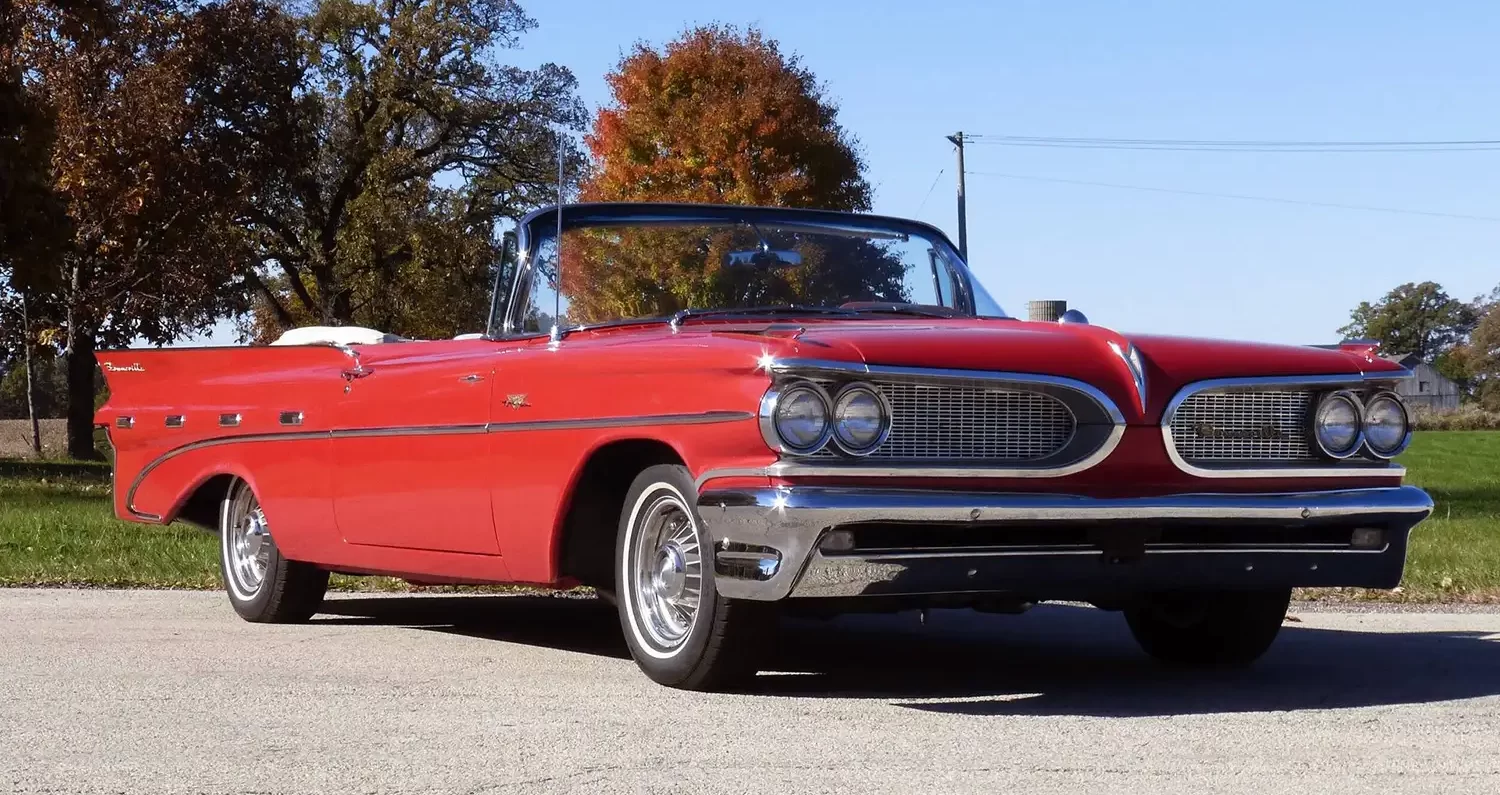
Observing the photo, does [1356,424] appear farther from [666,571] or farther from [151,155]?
[151,155]

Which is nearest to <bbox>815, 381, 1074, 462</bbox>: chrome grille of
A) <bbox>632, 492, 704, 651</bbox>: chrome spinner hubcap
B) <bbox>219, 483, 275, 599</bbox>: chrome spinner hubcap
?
<bbox>632, 492, 704, 651</bbox>: chrome spinner hubcap

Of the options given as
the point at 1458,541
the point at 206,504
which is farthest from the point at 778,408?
the point at 1458,541

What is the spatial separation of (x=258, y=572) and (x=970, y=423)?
384 centimetres

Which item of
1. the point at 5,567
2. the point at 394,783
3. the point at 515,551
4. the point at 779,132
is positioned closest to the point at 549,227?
the point at 515,551

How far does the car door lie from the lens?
6.45 metres

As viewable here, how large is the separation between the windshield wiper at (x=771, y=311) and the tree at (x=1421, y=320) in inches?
5094

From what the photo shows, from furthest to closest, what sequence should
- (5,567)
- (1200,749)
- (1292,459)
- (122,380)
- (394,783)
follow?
1. (5,567)
2. (122,380)
3. (1292,459)
4. (1200,749)
5. (394,783)

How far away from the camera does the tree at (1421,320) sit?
13038 centimetres

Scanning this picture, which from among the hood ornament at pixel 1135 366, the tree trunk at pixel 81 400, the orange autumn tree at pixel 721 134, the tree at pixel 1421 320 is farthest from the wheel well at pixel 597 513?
the tree at pixel 1421 320

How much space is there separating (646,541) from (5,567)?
19.3 feet

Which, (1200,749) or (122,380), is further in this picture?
(122,380)

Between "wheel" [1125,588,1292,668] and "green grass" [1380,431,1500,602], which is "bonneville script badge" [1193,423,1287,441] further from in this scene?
"green grass" [1380,431,1500,602]

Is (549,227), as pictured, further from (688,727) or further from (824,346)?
(688,727)

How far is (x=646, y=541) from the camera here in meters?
5.86
